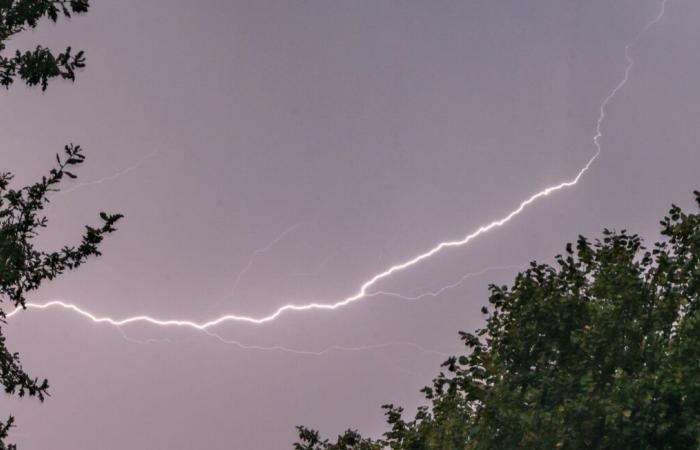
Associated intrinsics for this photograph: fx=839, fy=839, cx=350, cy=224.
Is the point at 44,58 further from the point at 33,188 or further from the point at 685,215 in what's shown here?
the point at 685,215

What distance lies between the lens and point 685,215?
14422 mm

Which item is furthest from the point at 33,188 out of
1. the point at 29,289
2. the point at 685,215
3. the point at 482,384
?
the point at 685,215

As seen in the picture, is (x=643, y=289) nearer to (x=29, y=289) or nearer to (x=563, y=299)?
(x=563, y=299)

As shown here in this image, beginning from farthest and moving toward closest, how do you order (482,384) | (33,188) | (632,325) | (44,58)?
(482,384) < (632,325) < (44,58) < (33,188)

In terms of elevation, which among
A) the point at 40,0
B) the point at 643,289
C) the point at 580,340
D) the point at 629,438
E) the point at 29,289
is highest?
the point at 40,0

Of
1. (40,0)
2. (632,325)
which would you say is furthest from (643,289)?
(40,0)

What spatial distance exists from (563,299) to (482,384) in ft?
6.62

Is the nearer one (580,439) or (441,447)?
(580,439)

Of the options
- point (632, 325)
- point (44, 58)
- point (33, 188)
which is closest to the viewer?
point (33, 188)

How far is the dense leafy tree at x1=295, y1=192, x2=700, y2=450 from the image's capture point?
12.1 m

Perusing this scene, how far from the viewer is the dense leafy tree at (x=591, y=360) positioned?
12.1m

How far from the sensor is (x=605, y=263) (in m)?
14.8

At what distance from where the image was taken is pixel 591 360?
538 inches

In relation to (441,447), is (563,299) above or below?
above
